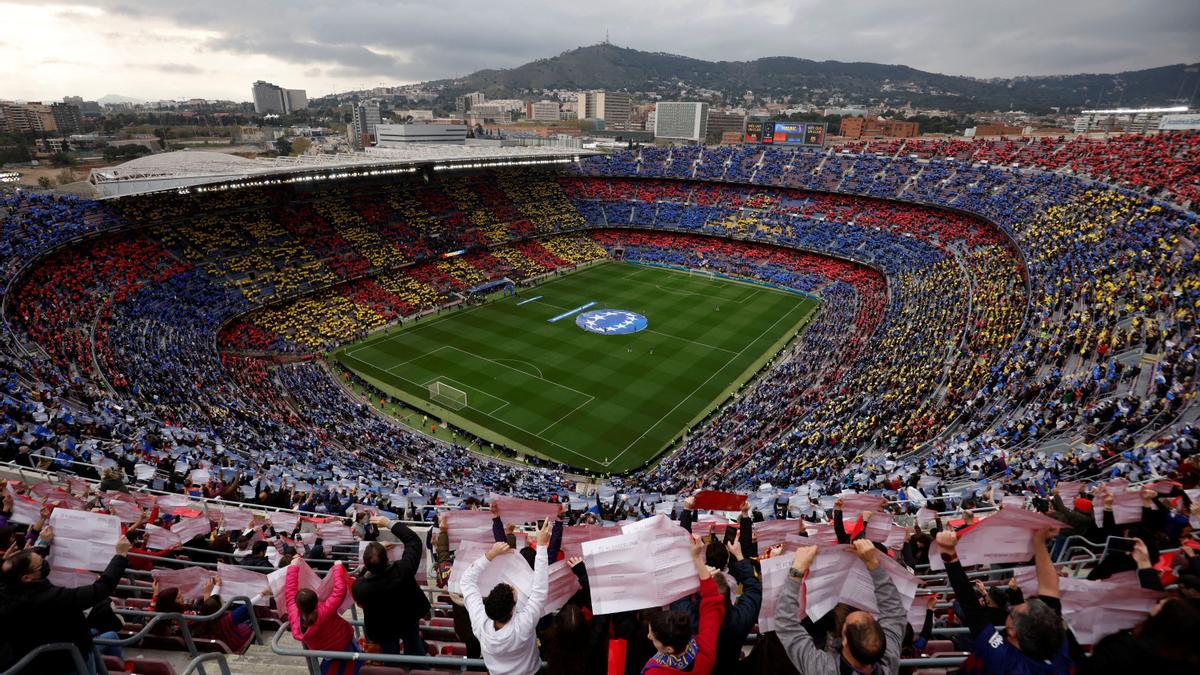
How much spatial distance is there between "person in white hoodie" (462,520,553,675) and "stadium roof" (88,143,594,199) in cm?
4753

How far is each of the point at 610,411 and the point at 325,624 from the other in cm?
2958

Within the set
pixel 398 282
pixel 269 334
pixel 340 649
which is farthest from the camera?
pixel 398 282

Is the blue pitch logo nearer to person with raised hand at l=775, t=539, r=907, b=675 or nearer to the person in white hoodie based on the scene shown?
the person in white hoodie

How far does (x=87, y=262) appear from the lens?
36.1m

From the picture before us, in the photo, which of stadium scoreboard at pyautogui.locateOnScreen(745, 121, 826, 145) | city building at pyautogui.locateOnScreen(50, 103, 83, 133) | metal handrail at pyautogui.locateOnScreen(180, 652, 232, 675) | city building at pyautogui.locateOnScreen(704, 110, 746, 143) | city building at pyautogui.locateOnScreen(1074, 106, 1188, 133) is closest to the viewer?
metal handrail at pyautogui.locateOnScreen(180, 652, 232, 675)

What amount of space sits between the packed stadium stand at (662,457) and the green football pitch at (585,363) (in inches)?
91.3

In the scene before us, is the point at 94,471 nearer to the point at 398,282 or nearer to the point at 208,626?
the point at 208,626

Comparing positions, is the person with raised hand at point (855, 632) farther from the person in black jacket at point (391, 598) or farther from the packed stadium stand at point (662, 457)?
the person in black jacket at point (391, 598)

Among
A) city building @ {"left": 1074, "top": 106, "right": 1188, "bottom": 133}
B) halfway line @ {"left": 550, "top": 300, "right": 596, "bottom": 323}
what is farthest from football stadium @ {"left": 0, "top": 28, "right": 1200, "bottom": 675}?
city building @ {"left": 1074, "top": 106, "right": 1188, "bottom": 133}

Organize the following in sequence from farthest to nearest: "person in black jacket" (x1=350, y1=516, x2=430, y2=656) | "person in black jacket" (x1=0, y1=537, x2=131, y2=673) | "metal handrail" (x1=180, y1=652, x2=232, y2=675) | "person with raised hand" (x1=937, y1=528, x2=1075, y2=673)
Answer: "person in black jacket" (x1=350, y1=516, x2=430, y2=656) < "person in black jacket" (x1=0, y1=537, x2=131, y2=673) < "metal handrail" (x1=180, y1=652, x2=232, y2=675) < "person with raised hand" (x1=937, y1=528, x2=1075, y2=673)

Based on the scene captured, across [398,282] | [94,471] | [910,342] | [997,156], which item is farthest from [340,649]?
[997,156]

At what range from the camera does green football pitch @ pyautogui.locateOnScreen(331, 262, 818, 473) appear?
32.7 m

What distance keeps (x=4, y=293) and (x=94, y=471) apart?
20587mm

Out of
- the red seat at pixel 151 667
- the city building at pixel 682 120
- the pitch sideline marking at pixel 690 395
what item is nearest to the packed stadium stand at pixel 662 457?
the red seat at pixel 151 667
